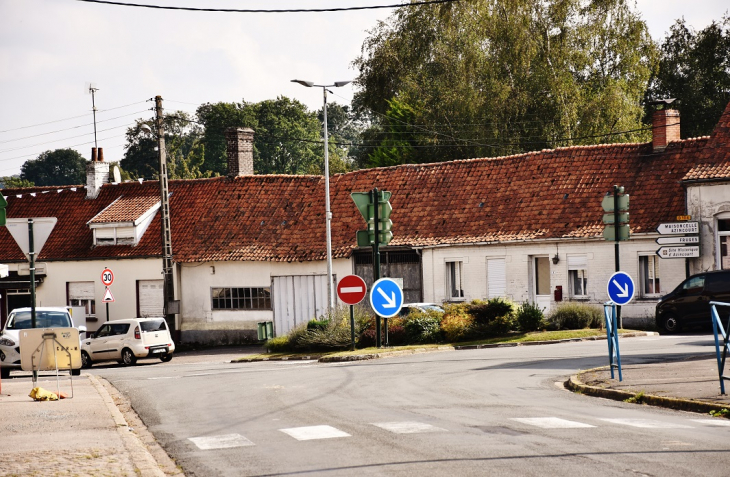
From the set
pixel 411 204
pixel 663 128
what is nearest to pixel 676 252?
pixel 663 128

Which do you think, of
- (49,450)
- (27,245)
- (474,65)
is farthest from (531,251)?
(49,450)

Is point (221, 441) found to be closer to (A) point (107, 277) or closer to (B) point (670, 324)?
(B) point (670, 324)

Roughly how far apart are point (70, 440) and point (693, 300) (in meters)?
23.5

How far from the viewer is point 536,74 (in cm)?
5028

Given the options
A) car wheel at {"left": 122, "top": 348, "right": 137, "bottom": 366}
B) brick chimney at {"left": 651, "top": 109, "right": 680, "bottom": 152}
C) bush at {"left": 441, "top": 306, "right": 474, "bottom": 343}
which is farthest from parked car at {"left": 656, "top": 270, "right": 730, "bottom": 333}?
car wheel at {"left": 122, "top": 348, "right": 137, "bottom": 366}

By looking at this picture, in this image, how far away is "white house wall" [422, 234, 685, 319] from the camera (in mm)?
34594

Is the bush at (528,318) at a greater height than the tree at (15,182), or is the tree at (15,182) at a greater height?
the tree at (15,182)

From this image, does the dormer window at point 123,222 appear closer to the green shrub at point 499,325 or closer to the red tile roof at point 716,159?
the green shrub at point 499,325

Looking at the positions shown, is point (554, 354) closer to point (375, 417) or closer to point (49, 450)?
point (375, 417)

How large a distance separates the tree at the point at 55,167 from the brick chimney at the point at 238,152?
77.7 metres

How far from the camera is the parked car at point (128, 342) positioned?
110ft

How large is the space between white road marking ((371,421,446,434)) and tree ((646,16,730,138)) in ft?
160

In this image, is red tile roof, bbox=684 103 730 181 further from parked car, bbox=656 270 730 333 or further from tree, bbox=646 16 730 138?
tree, bbox=646 16 730 138

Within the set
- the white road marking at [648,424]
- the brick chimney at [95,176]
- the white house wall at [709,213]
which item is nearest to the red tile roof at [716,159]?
the white house wall at [709,213]
